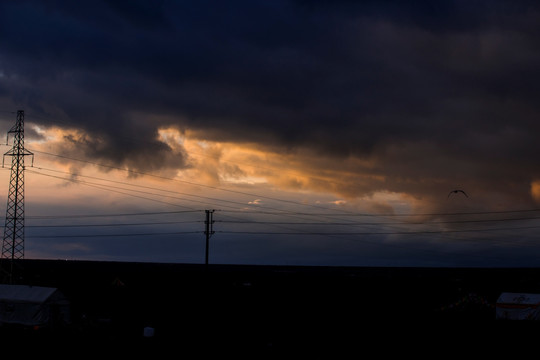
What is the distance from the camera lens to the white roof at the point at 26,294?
47750mm

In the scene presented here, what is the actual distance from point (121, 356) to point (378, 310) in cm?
4252

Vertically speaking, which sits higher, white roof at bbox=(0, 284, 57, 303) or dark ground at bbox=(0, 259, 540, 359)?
white roof at bbox=(0, 284, 57, 303)

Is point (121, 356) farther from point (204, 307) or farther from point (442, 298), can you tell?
point (442, 298)

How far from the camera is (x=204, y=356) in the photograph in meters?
36.8

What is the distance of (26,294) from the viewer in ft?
159

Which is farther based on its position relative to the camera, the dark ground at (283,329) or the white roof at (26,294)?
the white roof at (26,294)

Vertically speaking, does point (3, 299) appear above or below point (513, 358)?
above

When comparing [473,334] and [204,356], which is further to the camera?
[473,334]

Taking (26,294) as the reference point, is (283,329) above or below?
below

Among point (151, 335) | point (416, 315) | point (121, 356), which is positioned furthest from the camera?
point (416, 315)

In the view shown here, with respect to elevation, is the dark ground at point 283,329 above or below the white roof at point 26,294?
below

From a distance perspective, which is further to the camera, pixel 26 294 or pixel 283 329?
pixel 283 329

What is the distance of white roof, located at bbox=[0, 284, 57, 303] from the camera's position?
4775cm

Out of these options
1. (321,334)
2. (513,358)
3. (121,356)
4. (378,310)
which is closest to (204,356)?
(121,356)
